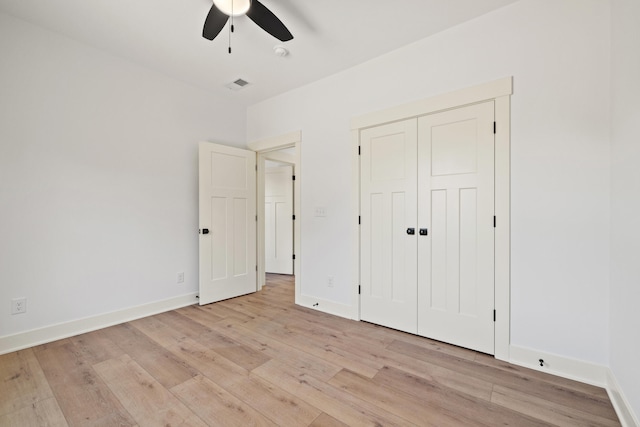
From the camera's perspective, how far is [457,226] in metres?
2.33

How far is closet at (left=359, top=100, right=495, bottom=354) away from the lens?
7.23 ft

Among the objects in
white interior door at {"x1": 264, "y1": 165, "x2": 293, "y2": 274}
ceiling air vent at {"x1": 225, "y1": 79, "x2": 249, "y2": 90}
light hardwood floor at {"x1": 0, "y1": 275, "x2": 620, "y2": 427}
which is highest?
ceiling air vent at {"x1": 225, "y1": 79, "x2": 249, "y2": 90}

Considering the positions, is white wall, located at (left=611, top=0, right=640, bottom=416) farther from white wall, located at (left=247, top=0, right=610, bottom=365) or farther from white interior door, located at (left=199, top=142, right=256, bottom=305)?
white interior door, located at (left=199, top=142, right=256, bottom=305)

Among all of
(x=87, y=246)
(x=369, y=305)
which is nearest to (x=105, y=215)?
(x=87, y=246)

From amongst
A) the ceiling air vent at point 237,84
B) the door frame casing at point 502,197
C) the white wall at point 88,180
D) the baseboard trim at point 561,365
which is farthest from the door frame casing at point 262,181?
the baseboard trim at point 561,365

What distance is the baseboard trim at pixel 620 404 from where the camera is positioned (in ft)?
4.50

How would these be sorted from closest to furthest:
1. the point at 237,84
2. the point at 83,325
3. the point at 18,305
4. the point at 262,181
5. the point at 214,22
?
the point at 214,22, the point at 18,305, the point at 83,325, the point at 237,84, the point at 262,181

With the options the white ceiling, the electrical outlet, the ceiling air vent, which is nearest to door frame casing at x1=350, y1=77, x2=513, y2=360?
the white ceiling

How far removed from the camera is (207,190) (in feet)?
11.3

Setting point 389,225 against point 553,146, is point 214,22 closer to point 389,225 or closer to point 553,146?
point 389,225

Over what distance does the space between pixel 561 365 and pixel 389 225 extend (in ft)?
5.21

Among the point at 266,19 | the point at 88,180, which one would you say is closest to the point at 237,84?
the point at 266,19

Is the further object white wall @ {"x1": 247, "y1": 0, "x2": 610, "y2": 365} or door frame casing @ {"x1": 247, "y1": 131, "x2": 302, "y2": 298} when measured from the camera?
door frame casing @ {"x1": 247, "y1": 131, "x2": 302, "y2": 298}

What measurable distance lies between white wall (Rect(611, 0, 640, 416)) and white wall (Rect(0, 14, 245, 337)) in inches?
151
